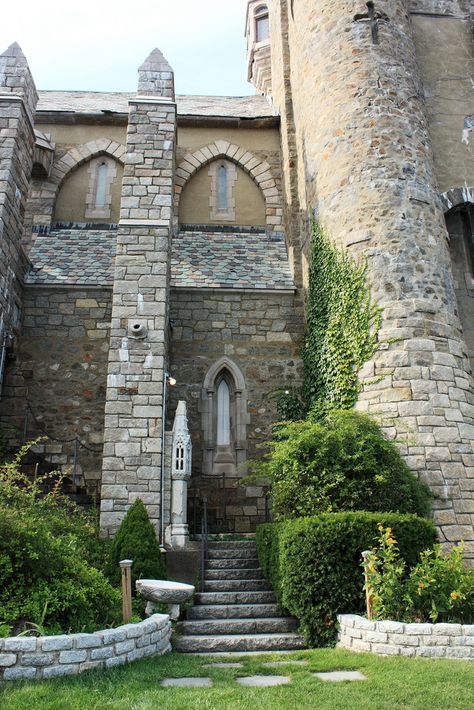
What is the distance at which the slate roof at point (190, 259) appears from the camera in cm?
1285

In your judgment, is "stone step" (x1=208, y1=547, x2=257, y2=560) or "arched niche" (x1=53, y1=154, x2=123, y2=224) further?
"arched niche" (x1=53, y1=154, x2=123, y2=224)

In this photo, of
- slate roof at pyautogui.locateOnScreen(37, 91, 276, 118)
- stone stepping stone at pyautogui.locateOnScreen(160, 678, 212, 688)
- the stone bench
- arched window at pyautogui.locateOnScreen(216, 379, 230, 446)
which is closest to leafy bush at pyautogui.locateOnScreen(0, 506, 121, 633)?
the stone bench

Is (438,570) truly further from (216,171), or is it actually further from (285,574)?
(216,171)

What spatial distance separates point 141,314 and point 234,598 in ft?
15.3

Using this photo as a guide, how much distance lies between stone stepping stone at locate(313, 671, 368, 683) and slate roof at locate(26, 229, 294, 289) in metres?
8.58

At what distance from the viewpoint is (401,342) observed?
9672 millimetres

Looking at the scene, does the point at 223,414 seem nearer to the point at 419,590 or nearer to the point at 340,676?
the point at 419,590

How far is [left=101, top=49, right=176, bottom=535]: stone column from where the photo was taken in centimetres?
916

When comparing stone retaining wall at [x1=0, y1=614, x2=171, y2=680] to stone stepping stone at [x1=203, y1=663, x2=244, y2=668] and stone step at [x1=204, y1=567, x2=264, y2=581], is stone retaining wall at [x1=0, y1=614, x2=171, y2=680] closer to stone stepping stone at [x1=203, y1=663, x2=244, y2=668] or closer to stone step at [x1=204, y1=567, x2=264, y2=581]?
stone stepping stone at [x1=203, y1=663, x2=244, y2=668]

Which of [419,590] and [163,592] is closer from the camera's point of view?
[419,590]

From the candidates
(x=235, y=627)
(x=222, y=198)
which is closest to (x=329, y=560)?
(x=235, y=627)

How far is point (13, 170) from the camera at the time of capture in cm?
1159

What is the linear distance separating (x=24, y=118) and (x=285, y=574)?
395 inches

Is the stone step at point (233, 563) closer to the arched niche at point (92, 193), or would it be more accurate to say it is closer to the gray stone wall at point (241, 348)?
the gray stone wall at point (241, 348)
